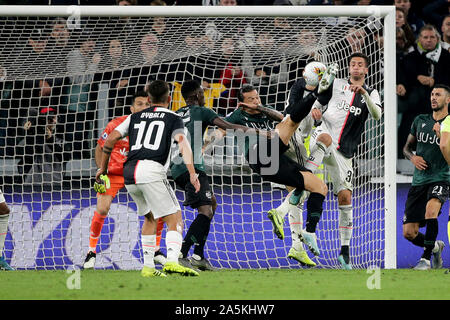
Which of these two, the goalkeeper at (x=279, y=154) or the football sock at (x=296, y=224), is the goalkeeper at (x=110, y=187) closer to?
the goalkeeper at (x=279, y=154)

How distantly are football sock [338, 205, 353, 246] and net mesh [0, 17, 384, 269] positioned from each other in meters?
0.30

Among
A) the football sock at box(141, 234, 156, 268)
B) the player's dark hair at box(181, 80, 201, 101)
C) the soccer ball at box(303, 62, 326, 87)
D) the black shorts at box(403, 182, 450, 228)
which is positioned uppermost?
the soccer ball at box(303, 62, 326, 87)

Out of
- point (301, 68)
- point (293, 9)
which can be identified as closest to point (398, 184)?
point (301, 68)

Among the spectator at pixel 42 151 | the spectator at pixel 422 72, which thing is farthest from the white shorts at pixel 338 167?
the spectator at pixel 42 151

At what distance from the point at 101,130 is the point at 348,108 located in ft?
9.50

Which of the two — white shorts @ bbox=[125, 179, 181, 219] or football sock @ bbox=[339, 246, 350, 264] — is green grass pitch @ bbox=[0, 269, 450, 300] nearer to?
white shorts @ bbox=[125, 179, 181, 219]

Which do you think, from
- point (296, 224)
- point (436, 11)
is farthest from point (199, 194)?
point (436, 11)

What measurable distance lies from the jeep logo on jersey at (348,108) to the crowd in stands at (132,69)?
0.54m

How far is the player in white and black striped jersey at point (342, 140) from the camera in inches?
362

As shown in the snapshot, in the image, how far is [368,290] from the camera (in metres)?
Result: 6.43

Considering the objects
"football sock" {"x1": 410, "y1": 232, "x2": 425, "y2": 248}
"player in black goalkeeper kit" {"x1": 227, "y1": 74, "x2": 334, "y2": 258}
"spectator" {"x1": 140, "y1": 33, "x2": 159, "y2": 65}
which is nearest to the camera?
"player in black goalkeeper kit" {"x1": 227, "y1": 74, "x2": 334, "y2": 258}

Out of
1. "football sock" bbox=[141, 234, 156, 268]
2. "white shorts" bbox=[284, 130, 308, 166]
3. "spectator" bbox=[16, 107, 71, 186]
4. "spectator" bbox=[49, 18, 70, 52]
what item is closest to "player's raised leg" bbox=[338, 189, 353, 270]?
"white shorts" bbox=[284, 130, 308, 166]

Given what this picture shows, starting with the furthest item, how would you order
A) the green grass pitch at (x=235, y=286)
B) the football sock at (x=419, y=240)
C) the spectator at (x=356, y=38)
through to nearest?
the football sock at (x=419, y=240)
the spectator at (x=356, y=38)
the green grass pitch at (x=235, y=286)

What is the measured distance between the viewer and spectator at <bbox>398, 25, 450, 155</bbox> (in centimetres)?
1087
